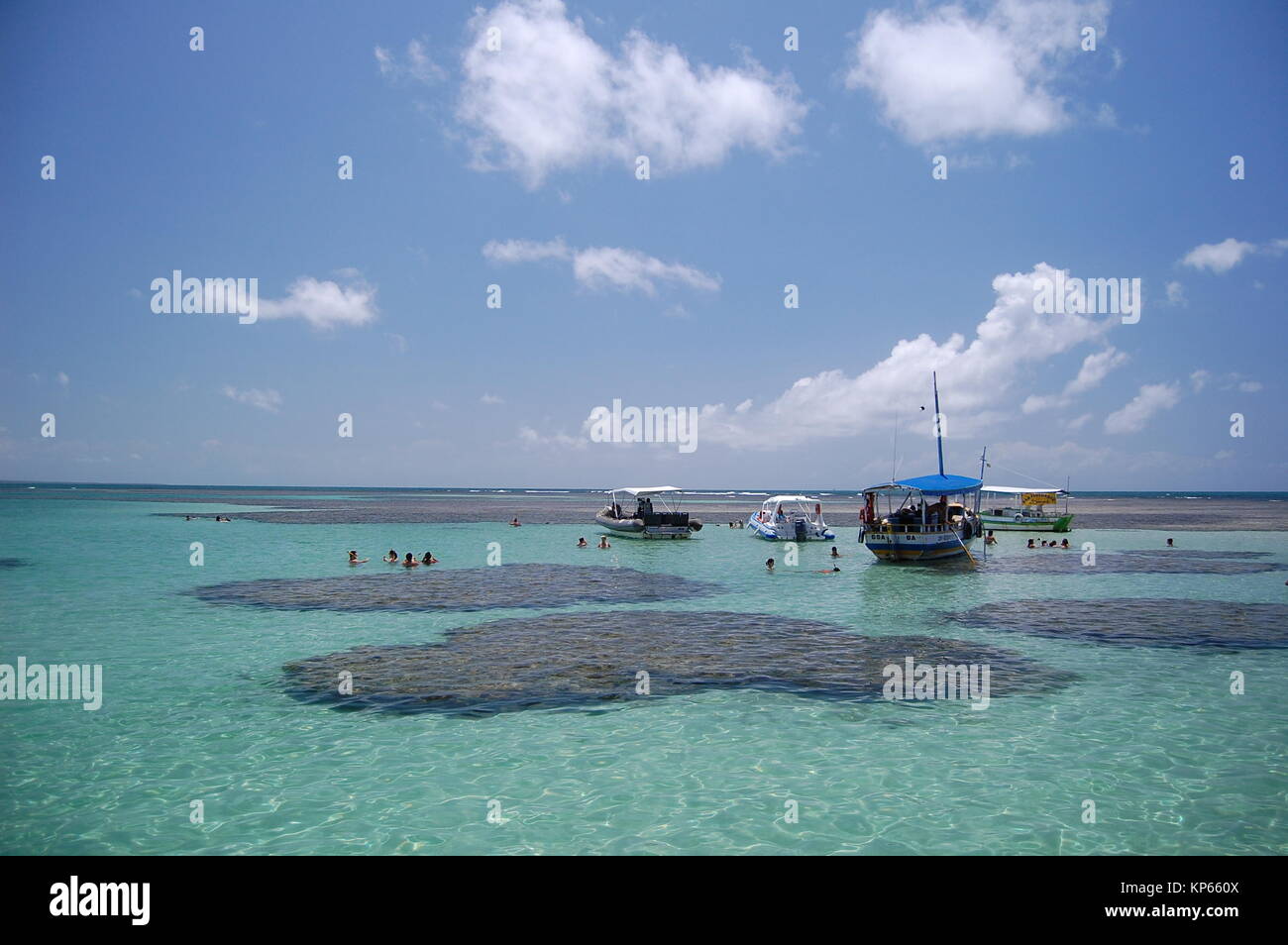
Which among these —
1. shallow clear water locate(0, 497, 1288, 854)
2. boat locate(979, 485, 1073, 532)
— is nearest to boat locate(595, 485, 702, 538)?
boat locate(979, 485, 1073, 532)

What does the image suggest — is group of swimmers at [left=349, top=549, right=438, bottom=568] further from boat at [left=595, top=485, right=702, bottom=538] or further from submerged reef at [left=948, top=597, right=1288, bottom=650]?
submerged reef at [left=948, top=597, right=1288, bottom=650]

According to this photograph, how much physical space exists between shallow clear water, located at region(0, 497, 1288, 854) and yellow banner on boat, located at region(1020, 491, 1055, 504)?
186 feet

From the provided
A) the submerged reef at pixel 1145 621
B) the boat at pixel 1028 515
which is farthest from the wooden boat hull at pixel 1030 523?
the submerged reef at pixel 1145 621

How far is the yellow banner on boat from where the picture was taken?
69500 mm

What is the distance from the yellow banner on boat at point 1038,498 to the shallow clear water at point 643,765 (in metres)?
56.7

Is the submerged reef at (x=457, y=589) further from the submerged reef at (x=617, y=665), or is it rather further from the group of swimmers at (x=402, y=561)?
the submerged reef at (x=617, y=665)

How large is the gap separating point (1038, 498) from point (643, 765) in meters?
73.0

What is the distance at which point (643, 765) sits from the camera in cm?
1070

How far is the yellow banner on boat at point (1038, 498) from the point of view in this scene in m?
69.5
